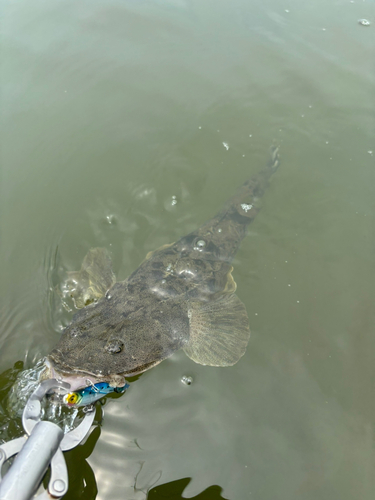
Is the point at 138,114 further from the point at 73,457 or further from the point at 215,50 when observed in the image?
the point at 73,457

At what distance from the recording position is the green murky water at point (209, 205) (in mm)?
3314

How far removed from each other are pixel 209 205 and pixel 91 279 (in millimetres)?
2197

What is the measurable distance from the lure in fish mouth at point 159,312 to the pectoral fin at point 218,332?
11mm

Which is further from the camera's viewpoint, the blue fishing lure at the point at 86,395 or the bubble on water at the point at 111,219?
the bubble on water at the point at 111,219

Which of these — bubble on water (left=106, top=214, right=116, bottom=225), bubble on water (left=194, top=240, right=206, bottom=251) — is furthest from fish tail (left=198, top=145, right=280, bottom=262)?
bubble on water (left=106, top=214, right=116, bottom=225)

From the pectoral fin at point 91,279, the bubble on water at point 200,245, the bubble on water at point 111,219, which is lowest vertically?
the pectoral fin at point 91,279

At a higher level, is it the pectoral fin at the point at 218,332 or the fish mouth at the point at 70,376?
the fish mouth at the point at 70,376

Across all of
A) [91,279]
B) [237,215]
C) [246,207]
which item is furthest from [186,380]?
[246,207]

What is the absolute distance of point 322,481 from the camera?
3.26 metres

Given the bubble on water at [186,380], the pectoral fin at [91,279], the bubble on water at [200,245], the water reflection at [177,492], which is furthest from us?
the bubble on water at [200,245]

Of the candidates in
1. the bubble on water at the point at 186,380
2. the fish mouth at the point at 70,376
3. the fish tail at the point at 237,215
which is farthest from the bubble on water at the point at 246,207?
the fish mouth at the point at 70,376

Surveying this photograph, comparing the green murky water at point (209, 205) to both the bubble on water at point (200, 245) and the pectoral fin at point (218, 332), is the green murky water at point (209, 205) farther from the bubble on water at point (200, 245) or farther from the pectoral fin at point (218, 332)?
the bubble on water at point (200, 245)

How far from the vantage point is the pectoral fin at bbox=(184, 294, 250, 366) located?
3.81m

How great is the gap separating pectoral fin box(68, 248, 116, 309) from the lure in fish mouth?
1cm
